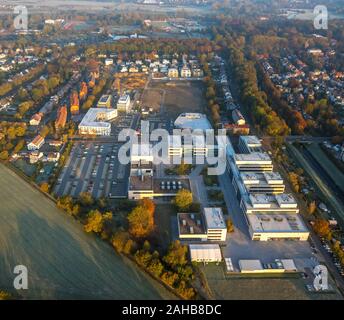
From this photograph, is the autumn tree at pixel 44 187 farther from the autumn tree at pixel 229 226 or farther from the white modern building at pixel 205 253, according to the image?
the autumn tree at pixel 229 226

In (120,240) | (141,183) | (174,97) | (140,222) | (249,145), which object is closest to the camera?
(120,240)

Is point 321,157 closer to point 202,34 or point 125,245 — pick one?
point 125,245

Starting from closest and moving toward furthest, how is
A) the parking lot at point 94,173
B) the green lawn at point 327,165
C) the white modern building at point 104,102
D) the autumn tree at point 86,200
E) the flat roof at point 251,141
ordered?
the autumn tree at point 86,200, the parking lot at point 94,173, the green lawn at point 327,165, the flat roof at point 251,141, the white modern building at point 104,102

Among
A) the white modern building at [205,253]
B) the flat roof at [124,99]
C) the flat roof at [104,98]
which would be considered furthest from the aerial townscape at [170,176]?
the flat roof at [104,98]

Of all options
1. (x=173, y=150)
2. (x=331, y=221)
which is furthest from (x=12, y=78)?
(x=331, y=221)

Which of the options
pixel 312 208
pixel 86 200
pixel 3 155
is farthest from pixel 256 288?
pixel 3 155

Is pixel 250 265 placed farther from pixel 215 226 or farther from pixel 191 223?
pixel 191 223
